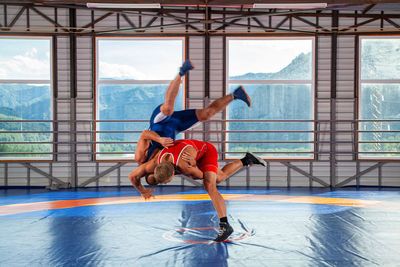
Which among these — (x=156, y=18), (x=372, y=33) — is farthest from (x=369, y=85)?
(x=156, y=18)

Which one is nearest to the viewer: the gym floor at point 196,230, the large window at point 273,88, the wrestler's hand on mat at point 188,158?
the gym floor at point 196,230

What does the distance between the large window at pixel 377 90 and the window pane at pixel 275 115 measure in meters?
1.39

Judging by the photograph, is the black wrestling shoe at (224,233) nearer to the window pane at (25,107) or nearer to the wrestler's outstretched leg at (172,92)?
the wrestler's outstretched leg at (172,92)

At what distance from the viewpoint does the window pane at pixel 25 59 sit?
974cm

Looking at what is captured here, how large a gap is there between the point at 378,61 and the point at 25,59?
9125 millimetres

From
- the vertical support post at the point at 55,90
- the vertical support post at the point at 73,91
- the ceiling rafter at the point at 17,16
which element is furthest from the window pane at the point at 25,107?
the ceiling rafter at the point at 17,16

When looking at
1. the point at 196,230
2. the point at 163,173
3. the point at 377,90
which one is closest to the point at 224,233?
the point at 196,230

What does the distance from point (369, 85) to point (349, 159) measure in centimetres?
198

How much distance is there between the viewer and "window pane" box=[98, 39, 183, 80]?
32.2 feet

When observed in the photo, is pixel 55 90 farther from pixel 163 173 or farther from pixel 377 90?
pixel 377 90

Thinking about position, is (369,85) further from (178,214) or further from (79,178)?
(79,178)

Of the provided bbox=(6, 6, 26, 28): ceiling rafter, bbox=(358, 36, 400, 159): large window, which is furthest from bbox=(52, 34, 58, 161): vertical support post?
bbox=(358, 36, 400, 159): large window

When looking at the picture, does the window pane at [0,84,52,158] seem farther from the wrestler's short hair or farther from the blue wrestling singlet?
the wrestler's short hair

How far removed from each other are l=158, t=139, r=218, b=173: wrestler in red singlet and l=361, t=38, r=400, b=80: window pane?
6901mm
